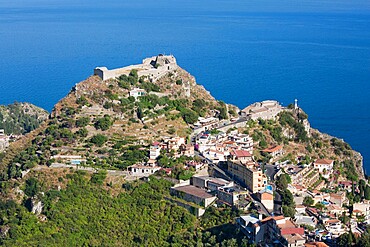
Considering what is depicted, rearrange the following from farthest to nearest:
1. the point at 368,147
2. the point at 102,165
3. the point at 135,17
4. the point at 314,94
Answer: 1. the point at 135,17
2. the point at 314,94
3. the point at 368,147
4. the point at 102,165

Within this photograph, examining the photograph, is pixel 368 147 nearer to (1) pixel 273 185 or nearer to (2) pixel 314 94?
(2) pixel 314 94

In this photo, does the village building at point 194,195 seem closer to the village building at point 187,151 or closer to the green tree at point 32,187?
the village building at point 187,151

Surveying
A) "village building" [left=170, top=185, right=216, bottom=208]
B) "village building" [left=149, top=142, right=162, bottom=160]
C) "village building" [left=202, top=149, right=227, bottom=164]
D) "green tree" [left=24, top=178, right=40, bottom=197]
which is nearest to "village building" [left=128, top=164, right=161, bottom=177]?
"village building" [left=149, top=142, right=162, bottom=160]

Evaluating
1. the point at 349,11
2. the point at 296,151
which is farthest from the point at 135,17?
the point at 296,151

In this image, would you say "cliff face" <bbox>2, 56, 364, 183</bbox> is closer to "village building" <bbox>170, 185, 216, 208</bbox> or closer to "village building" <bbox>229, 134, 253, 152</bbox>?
"village building" <bbox>229, 134, 253, 152</bbox>

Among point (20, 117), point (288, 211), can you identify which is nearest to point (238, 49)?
point (20, 117)

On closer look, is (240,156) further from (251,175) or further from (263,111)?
(263,111)
